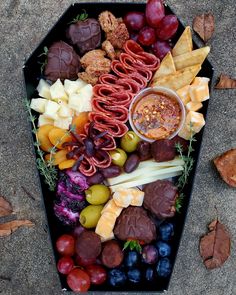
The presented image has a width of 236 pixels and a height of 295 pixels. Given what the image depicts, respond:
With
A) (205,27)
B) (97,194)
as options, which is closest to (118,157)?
(97,194)

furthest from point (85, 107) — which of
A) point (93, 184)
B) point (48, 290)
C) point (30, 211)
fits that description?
point (48, 290)

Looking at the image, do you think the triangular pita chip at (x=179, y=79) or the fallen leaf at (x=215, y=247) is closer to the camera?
the triangular pita chip at (x=179, y=79)

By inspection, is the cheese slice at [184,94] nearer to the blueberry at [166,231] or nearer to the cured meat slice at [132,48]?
the cured meat slice at [132,48]

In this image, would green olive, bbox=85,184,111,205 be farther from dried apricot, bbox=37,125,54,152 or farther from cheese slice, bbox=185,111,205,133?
cheese slice, bbox=185,111,205,133

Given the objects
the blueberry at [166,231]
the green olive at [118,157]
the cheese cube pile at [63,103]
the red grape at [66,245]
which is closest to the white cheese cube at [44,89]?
the cheese cube pile at [63,103]

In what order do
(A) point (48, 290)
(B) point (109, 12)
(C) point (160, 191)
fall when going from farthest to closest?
(A) point (48, 290), (B) point (109, 12), (C) point (160, 191)

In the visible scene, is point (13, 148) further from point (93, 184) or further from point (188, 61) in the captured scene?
point (188, 61)
